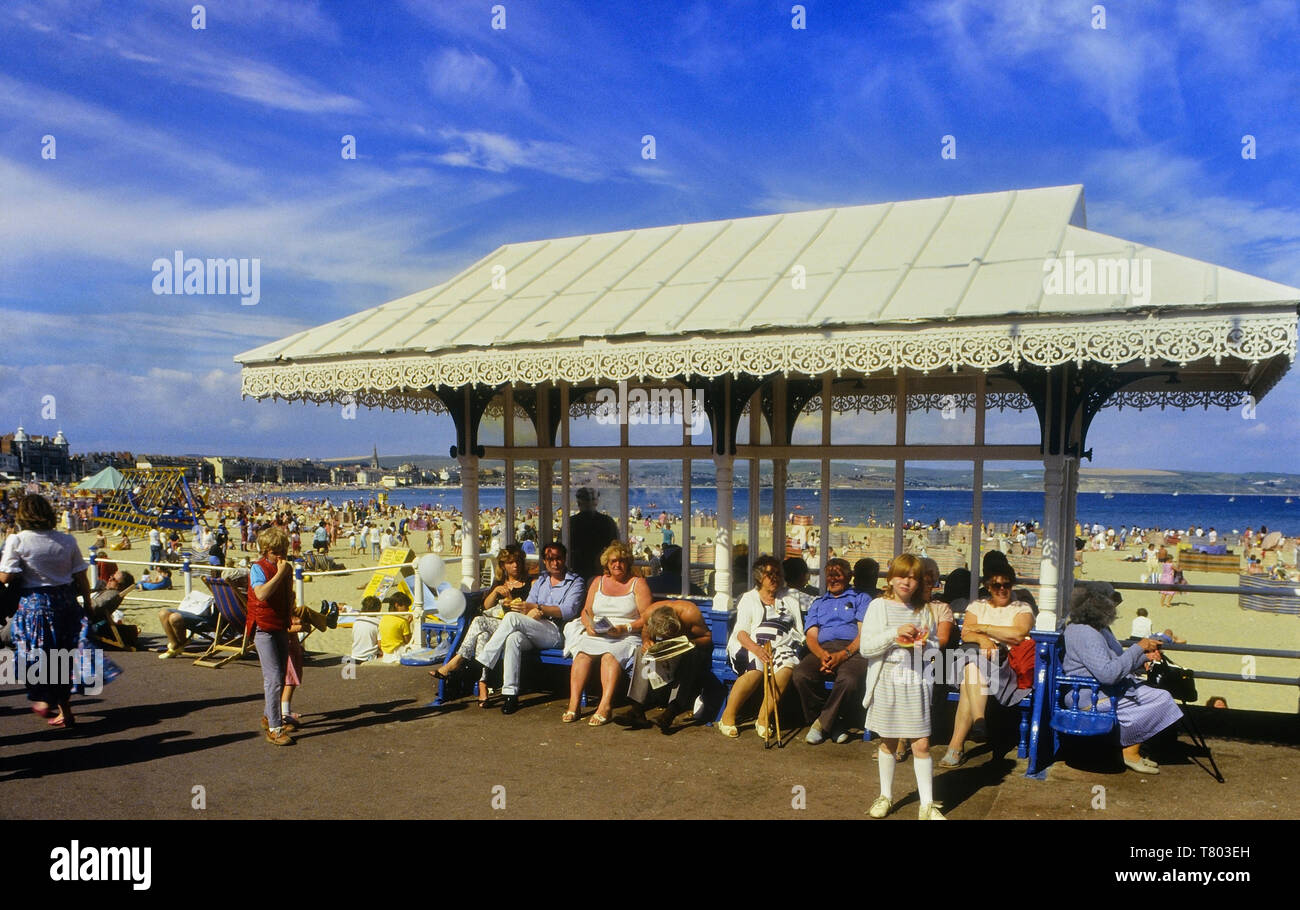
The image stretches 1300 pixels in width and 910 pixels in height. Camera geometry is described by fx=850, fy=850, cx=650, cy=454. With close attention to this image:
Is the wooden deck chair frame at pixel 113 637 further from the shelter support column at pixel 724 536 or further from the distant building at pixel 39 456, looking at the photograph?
the distant building at pixel 39 456

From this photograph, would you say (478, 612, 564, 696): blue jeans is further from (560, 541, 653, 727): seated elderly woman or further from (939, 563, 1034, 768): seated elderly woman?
(939, 563, 1034, 768): seated elderly woman

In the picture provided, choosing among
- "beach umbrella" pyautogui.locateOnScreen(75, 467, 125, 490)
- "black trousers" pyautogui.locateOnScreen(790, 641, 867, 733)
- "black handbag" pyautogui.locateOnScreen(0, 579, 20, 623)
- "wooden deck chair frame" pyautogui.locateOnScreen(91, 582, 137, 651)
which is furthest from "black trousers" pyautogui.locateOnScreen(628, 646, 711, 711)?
"beach umbrella" pyautogui.locateOnScreen(75, 467, 125, 490)

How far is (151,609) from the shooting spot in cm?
1488

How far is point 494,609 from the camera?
693 centimetres

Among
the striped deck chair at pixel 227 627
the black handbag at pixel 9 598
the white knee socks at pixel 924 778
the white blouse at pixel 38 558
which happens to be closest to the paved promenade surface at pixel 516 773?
the white knee socks at pixel 924 778

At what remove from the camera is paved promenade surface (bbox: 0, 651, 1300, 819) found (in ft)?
15.1

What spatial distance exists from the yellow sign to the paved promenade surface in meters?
4.61

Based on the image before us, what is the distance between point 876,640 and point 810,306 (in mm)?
Result: 2461

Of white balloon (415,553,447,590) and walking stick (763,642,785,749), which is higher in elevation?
white balloon (415,553,447,590)

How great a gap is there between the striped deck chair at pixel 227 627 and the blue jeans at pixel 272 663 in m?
2.32

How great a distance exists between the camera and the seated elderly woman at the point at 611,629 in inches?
245

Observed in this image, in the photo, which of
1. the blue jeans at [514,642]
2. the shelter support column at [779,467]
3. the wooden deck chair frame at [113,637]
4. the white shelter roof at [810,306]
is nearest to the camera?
the white shelter roof at [810,306]
